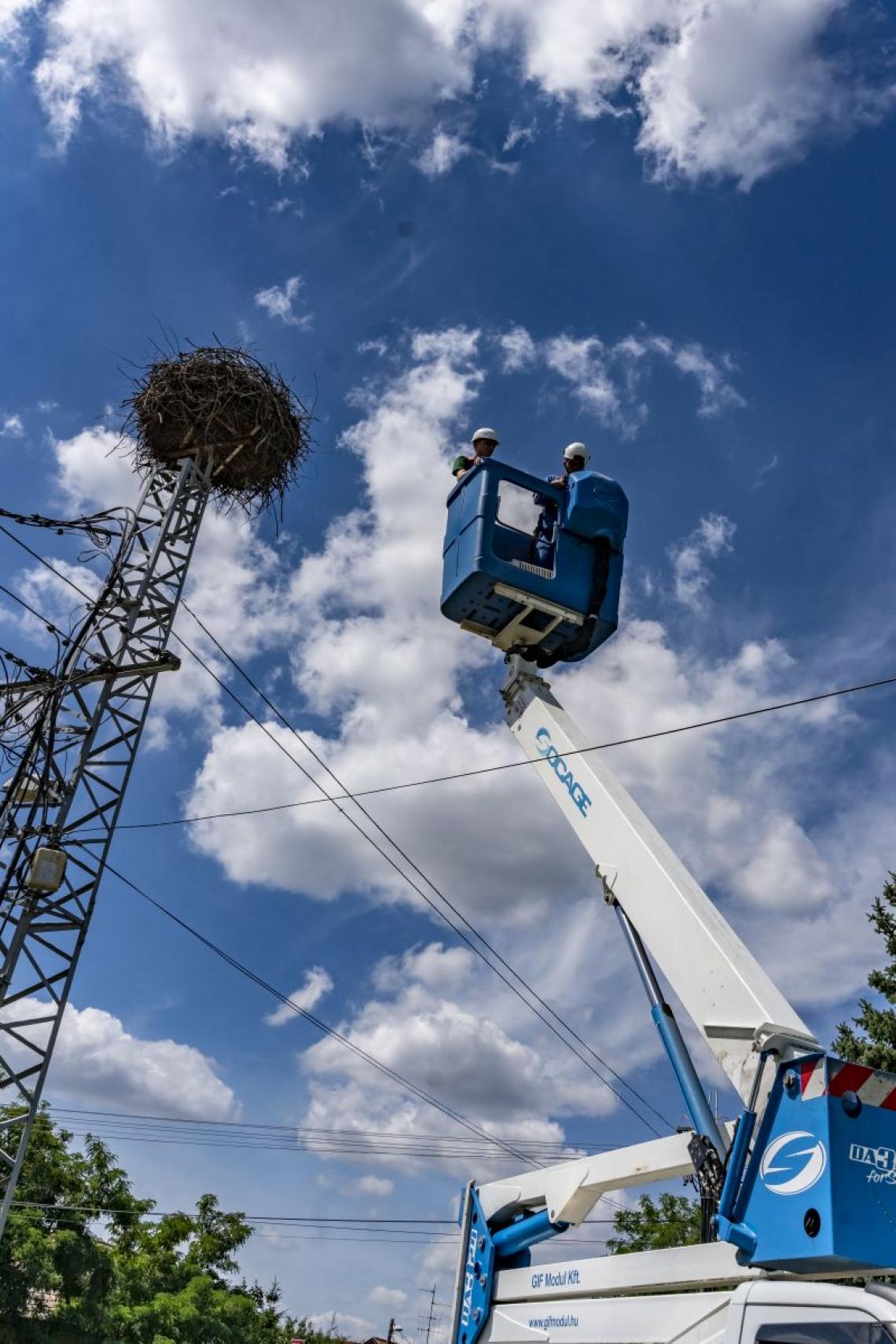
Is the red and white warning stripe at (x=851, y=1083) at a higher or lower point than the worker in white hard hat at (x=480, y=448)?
lower

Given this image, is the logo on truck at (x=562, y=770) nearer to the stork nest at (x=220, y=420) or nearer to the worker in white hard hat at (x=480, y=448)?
the worker in white hard hat at (x=480, y=448)

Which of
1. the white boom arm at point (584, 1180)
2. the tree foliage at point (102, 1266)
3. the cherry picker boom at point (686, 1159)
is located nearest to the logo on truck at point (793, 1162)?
the cherry picker boom at point (686, 1159)

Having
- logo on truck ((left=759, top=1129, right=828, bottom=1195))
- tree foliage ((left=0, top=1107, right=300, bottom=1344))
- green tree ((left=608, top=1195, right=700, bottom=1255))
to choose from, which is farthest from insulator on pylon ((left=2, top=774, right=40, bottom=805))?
green tree ((left=608, top=1195, right=700, bottom=1255))

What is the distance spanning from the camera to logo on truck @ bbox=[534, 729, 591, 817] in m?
6.39

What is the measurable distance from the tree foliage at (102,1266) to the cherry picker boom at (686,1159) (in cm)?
600

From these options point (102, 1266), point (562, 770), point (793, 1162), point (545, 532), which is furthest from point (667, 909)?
point (102, 1266)

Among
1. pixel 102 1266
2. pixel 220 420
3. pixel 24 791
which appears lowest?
pixel 102 1266

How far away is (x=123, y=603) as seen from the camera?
37.6 feet

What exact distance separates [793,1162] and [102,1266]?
1472 cm

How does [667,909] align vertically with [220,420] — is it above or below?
below

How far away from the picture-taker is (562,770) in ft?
22.0

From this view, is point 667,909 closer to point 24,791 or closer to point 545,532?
point 545,532

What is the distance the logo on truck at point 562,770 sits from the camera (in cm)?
639

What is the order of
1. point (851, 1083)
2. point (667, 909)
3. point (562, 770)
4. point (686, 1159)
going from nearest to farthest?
point (851, 1083) → point (686, 1159) → point (667, 909) → point (562, 770)
